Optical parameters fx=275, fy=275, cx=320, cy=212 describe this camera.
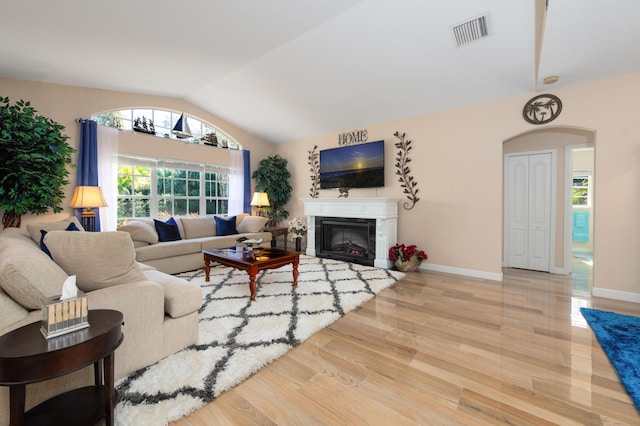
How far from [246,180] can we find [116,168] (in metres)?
2.41

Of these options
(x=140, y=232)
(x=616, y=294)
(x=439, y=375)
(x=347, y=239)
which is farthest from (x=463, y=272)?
(x=140, y=232)

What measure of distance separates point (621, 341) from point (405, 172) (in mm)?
3241

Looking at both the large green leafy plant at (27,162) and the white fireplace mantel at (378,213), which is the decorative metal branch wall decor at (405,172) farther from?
the large green leafy plant at (27,162)

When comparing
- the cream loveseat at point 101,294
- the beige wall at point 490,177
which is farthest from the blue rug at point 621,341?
the cream loveseat at point 101,294

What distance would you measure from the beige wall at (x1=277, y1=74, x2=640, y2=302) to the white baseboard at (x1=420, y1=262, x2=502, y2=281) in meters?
0.01

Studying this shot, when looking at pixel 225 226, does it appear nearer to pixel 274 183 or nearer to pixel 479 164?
pixel 274 183

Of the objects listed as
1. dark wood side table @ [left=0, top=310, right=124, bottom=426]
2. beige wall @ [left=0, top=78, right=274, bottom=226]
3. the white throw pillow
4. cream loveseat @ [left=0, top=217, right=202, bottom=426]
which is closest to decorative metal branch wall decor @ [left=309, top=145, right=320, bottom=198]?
beige wall @ [left=0, top=78, right=274, bottom=226]

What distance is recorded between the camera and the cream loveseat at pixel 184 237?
3967 millimetres

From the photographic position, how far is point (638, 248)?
123 inches

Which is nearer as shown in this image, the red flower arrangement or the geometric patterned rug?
the geometric patterned rug

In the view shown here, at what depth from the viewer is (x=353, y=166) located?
17.4 ft

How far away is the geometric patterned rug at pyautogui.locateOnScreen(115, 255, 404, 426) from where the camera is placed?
5.02ft

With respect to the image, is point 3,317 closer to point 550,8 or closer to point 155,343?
point 155,343

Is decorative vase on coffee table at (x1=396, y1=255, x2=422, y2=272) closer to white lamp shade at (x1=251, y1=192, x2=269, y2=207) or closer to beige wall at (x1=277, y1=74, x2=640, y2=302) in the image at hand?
beige wall at (x1=277, y1=74, x2=640, y2=302)
